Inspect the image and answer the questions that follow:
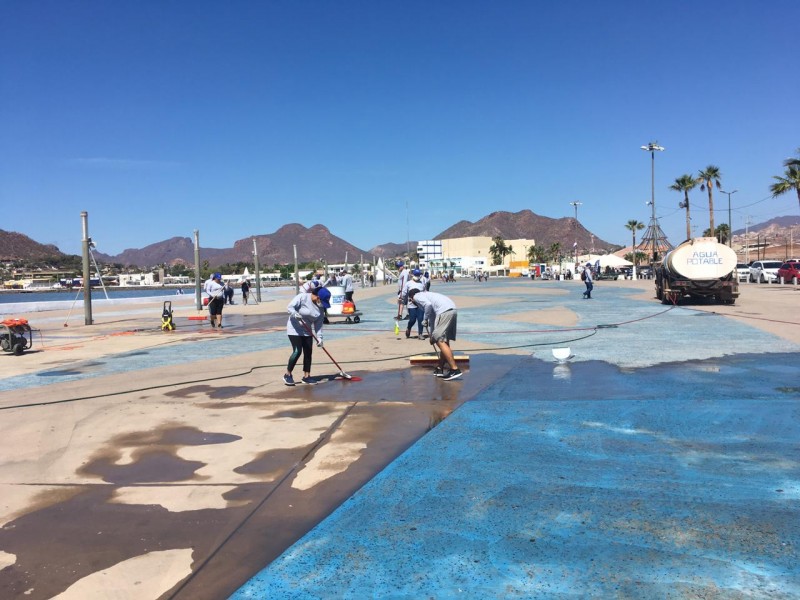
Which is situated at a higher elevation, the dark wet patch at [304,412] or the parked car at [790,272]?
the parked car at [790,272]

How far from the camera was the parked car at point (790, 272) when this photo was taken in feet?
128

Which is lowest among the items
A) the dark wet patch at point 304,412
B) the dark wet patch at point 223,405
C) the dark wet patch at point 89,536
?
the dark wet patch at point 89,536

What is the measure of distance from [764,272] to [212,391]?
1806 inches

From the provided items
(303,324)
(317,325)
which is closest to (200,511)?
(303,324)

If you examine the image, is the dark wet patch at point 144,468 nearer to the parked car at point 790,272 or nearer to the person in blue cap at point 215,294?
the person in blue cap at point 215,294

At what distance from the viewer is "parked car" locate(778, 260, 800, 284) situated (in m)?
Result: 39.0

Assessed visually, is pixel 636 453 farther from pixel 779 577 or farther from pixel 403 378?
pixel 403 378

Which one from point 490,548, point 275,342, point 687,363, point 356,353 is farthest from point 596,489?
point 275,342

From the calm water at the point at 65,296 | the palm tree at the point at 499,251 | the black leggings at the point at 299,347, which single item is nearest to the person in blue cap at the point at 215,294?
the black leggings at the point at 299,347

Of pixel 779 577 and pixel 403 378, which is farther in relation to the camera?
pixel 403 378

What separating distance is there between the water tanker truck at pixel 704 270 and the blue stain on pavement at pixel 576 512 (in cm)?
1694

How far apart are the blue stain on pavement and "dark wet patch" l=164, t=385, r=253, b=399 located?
350 centimetres

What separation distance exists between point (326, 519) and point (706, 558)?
98.1 inches

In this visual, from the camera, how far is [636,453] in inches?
226
